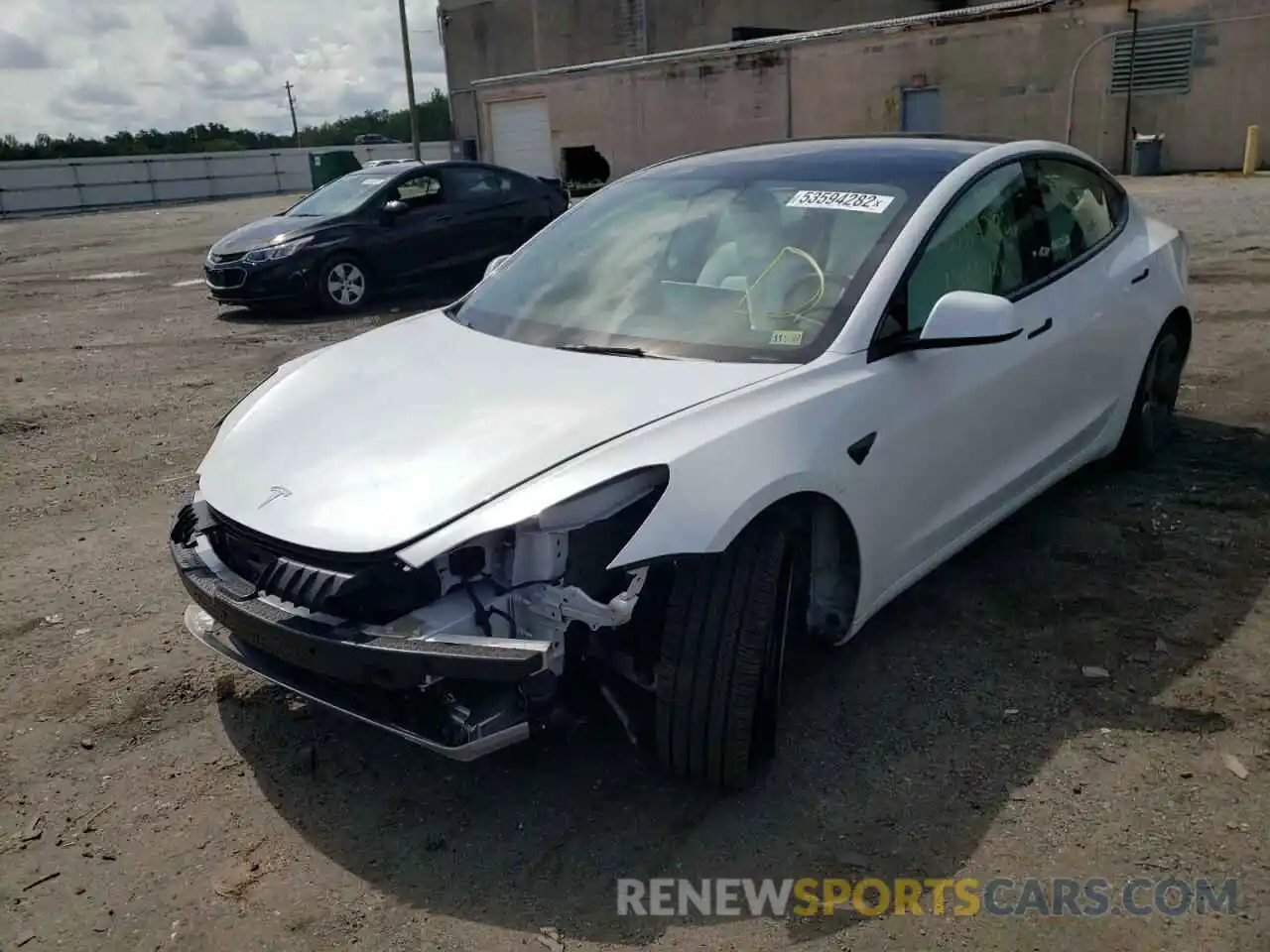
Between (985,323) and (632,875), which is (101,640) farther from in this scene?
(985,323)

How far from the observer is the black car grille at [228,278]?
10.5 m

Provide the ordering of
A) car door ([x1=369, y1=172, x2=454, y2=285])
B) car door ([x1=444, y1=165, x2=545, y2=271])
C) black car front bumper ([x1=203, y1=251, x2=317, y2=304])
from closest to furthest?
black car front bumper ([x1=203, y1=251, x2=317, y2=304]) → car door ([x1=369, y1=172, x2=454, y2=285]) → car door ([x1=444, y1=165, x2=545, y2=271])

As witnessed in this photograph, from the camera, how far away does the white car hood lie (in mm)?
2574

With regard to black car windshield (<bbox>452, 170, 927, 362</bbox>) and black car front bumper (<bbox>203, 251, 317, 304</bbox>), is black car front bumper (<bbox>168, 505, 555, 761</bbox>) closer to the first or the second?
black car windshield (<bbox>452, 170, 927, 362</bbox>)

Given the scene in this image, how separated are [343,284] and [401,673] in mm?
9031

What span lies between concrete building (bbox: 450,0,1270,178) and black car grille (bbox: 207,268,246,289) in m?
11.3

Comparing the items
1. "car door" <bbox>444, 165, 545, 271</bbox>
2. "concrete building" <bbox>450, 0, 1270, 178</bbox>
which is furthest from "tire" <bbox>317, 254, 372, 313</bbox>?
"concrete building" <bbox>450, 0, 1270, 178</bbox>

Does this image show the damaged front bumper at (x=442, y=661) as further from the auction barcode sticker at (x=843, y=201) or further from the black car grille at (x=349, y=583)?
the auction barcode sticker at (x=843, y=201)

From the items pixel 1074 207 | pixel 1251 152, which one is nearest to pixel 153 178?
pixel 1251 152

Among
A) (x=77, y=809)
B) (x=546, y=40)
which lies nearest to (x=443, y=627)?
(x=77, y=809)

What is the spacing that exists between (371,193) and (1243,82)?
662 inches

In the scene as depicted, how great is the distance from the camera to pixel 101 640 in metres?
3.84

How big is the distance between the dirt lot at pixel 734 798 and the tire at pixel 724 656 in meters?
0.18

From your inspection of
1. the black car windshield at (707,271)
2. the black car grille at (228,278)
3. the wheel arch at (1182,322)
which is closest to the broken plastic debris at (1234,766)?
the black car windshield at (707,271)
